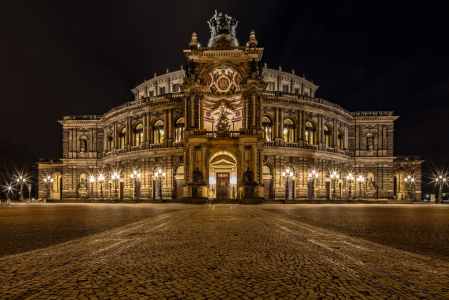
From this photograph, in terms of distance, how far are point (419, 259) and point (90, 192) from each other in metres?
49.4

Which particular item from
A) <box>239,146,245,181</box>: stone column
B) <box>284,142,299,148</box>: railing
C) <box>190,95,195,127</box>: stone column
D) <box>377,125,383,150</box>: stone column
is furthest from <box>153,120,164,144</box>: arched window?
<box>377,125,383,150</box>: stone column

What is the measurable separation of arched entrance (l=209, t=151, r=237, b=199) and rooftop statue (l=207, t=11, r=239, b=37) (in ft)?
59.5

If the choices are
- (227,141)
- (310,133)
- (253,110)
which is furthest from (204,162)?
(310,133)

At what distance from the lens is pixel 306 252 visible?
14.7ft

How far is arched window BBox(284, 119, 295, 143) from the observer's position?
39125mm

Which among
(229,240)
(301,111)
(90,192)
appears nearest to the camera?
(229,240)

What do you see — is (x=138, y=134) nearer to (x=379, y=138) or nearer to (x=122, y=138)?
(x=122, y=138)

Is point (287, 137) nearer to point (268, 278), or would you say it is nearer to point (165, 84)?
point (165, 84)

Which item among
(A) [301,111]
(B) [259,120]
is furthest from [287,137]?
(B) [259,120]

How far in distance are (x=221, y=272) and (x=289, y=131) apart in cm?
3762

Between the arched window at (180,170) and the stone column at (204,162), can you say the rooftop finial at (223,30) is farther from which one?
the arched window at (180,170)

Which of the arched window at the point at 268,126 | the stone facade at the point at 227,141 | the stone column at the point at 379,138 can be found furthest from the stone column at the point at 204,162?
the stone column at the point at 379,138

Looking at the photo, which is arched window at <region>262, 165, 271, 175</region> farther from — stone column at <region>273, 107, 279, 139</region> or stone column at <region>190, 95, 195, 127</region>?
stone column at <region>190, 95, 195, 127</region>

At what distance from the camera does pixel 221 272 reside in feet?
10.9
